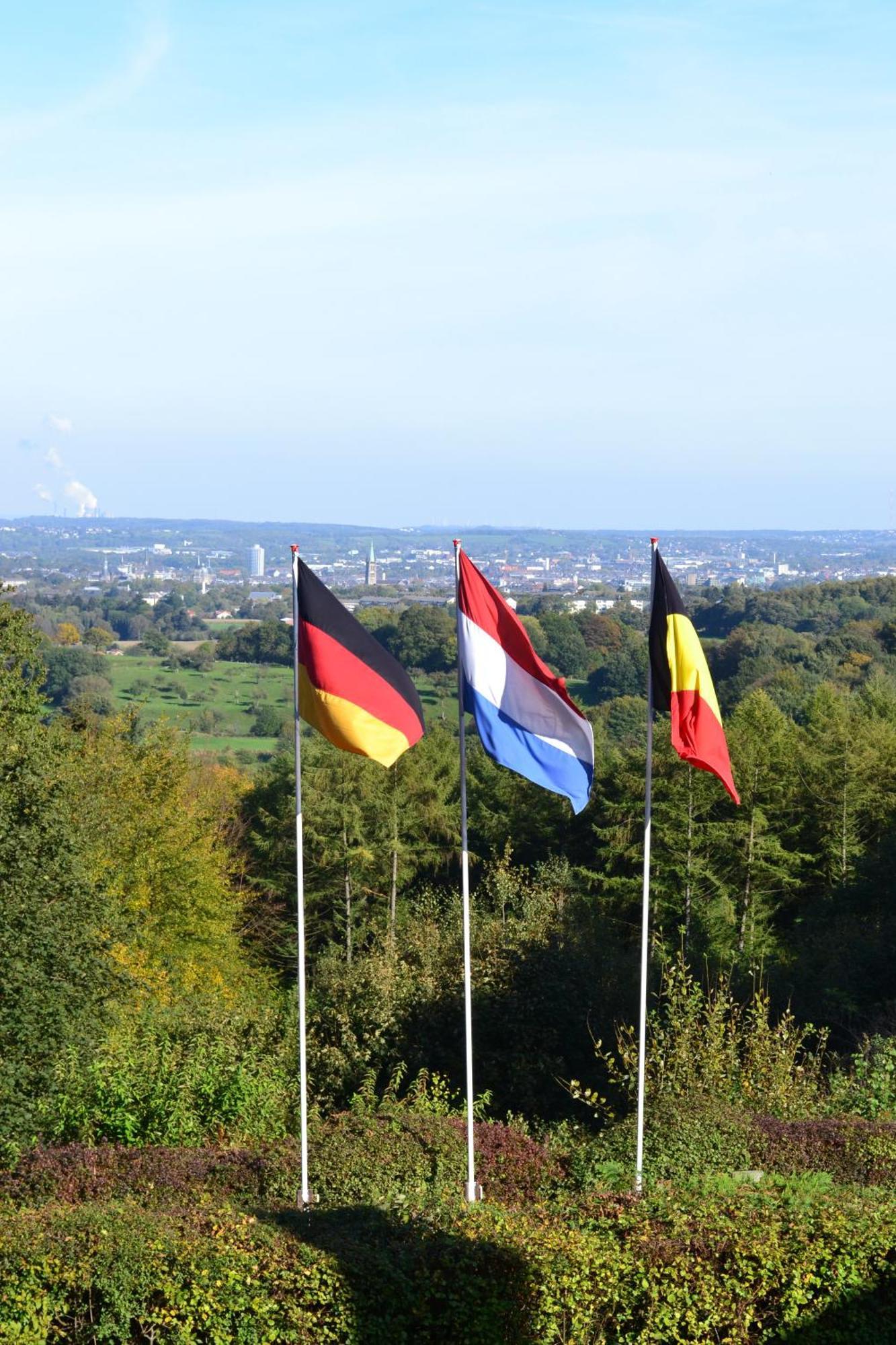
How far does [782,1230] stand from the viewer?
9.01 metres

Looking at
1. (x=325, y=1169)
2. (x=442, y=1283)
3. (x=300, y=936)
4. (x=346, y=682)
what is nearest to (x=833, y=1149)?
(x=325, y=1169)

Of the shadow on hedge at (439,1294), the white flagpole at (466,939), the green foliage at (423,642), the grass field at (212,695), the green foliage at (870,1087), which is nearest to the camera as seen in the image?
the shadow on hedge at (439,1294)

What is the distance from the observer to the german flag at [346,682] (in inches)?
446

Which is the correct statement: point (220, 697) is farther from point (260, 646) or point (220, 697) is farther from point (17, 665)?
point (17, 665)

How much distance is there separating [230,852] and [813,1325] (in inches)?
1344

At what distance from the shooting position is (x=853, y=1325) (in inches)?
348

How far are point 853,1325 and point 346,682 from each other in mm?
6171

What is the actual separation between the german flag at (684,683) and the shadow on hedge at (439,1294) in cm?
452

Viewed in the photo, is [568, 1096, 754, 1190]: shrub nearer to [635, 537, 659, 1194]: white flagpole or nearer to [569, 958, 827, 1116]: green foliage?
[635, 537, 659, 1194]: white flagpole

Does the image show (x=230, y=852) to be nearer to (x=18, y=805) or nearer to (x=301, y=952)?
(x=18, y=805)

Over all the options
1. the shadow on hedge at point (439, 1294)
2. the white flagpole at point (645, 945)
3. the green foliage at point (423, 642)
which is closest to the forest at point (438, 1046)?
the shadow on hedge at point (439, 1294)

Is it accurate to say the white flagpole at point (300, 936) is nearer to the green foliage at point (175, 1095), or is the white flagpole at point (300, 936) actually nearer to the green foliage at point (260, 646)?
the green foliage at point (175, 1095)

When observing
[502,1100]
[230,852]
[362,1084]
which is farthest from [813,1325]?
[230,852]

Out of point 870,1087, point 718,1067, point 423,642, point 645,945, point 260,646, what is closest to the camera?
point 645,945
